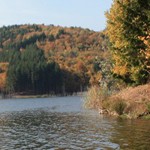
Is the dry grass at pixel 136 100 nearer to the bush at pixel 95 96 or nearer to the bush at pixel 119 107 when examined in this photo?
the bush at pixel 119 107

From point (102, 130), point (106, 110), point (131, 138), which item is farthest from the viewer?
point (106, 110)

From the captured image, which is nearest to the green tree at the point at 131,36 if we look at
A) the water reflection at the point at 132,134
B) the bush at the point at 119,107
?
the bush at the point at 119,107

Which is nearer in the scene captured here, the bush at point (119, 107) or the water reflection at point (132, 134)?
the water reflection at point (132, 134)

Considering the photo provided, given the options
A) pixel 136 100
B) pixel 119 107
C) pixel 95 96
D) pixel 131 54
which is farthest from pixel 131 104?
pixel 95 96

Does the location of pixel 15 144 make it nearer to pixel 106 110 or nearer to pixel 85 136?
pixel 85 136

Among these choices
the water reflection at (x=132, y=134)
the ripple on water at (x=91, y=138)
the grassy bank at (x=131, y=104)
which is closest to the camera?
the water reflection at (x=132, y=134)

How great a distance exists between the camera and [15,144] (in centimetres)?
3009

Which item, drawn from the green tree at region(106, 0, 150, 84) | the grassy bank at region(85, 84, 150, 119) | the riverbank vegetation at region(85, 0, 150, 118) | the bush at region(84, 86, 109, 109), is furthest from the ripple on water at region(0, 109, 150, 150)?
the bush at region(84, 86, 109, 109)

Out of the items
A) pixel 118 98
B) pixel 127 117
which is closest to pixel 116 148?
pixel 127 117

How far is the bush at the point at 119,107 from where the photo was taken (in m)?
44.8

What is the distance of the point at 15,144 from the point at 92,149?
7195 mm

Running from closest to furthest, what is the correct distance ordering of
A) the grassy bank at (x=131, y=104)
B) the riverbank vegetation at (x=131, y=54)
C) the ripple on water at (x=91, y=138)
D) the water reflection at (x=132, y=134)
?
the water reflection at (x=132, y=134), the ripple on water at (x=91, y=138), the grassy bank at (x=131, y=104), the riverbank vegetation at (x=131, y=54)

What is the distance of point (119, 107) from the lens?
45531 mm

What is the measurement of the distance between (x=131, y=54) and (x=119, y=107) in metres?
7.12
